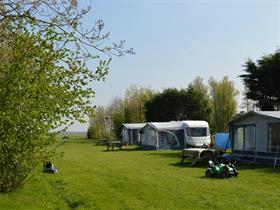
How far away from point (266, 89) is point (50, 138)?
22.4 m

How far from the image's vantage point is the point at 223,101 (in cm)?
5375

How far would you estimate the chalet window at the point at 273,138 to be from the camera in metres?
17.1

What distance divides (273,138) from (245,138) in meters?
2.13

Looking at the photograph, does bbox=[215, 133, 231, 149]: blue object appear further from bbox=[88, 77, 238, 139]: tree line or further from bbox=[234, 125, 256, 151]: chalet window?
bbox=[88, 77, 238, 139]: tree line

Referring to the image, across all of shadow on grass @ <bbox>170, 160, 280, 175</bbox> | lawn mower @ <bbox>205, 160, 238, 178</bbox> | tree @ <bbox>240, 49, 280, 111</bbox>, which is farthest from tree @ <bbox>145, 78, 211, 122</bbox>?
lawn mower @ <bbox>205, 160, 238, 178</bbox>

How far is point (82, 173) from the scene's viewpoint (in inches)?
587

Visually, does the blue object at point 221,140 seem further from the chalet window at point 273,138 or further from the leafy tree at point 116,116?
the leafy tree at point 116,116

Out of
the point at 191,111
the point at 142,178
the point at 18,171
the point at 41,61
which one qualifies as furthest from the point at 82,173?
the point at 191,111

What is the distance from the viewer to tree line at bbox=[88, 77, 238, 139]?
153 ft

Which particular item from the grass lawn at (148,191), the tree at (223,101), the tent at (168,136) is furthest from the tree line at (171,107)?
the grass lawn at (148,191)

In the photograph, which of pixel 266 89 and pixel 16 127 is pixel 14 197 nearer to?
pixel 16 127

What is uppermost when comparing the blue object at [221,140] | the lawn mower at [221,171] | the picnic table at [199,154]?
the blue object at [221,140]

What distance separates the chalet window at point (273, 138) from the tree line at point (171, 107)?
28437 millimetres

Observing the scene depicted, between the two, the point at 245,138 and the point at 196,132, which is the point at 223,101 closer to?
the point at 196,132
